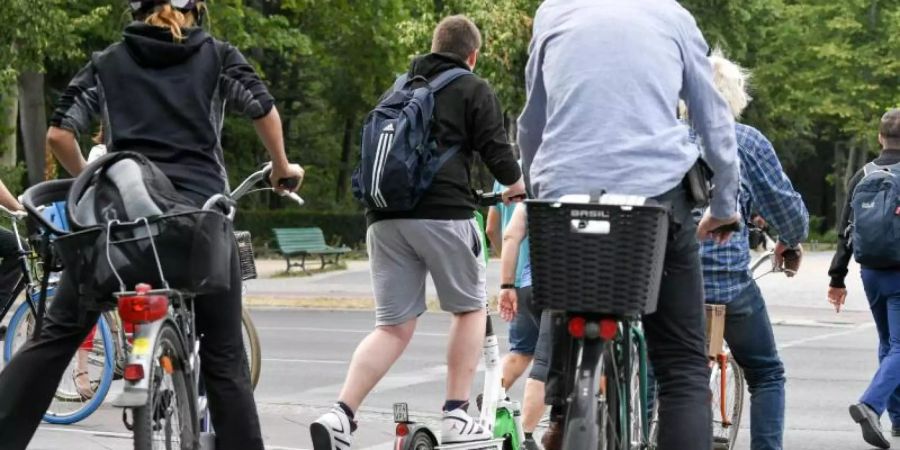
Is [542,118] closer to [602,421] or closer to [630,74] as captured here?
[630,74]

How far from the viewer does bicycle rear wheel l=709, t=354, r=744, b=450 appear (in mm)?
7648

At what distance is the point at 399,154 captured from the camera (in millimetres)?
6566

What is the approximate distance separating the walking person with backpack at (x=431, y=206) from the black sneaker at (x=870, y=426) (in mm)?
2930

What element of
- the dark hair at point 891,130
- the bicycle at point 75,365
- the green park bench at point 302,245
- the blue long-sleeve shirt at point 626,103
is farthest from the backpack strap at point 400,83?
the green park bench at point 302,245

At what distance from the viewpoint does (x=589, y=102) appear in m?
4.98

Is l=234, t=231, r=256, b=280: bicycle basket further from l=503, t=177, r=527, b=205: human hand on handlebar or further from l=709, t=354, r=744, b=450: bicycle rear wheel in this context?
l=709, t=354, r=744, b=450: bicycle rear wheel

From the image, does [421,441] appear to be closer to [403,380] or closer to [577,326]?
[577,326]

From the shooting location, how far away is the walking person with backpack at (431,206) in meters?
6.61

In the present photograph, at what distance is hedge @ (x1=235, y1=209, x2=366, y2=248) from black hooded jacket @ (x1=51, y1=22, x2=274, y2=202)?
35853 mm

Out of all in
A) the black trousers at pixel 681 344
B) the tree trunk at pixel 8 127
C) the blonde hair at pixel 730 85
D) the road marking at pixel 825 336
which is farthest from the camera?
the tree trunk at pixel 8 127

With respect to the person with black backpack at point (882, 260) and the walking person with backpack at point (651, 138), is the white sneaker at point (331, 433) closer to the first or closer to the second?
the walking person with backpack at point (651, 138)

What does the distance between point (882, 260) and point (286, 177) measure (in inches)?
178

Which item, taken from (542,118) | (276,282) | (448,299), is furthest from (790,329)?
(542,118)

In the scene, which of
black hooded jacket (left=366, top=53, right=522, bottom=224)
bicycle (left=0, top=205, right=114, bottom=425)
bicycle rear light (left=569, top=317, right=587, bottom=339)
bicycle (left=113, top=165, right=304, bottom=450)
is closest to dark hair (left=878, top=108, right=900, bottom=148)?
black hooded jacket (left=366, top=53, right=522, bottom=224)
